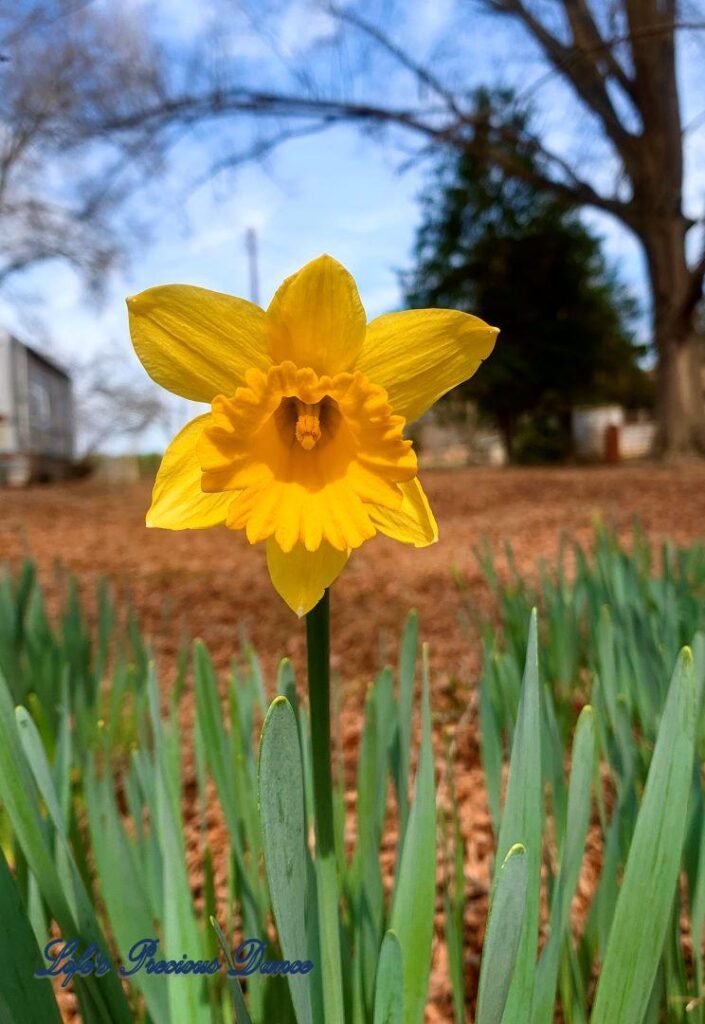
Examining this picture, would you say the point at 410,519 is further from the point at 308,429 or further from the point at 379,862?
the point at 379,862

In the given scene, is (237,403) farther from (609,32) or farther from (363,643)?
(609,32)

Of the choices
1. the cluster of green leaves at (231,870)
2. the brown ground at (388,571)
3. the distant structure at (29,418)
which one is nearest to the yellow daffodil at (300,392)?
the cluster of green leaves at (231,870)

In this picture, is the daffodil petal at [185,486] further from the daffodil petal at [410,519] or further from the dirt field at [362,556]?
the dirt field at [362,556]

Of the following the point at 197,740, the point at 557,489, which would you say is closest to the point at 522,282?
the point at 557,489

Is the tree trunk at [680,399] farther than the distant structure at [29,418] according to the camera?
No

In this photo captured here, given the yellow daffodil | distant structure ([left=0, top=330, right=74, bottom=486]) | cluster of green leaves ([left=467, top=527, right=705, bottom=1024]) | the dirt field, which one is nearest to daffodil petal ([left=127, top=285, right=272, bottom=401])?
the yellow daffodil

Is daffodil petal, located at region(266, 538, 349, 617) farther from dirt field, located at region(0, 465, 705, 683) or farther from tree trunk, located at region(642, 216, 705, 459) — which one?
tree trunk, located at region(642, 216, 705, 459)

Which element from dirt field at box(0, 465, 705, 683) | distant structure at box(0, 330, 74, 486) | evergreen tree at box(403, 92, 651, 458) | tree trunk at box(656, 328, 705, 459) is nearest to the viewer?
dirt field at box(0, 465, 705, 683)
